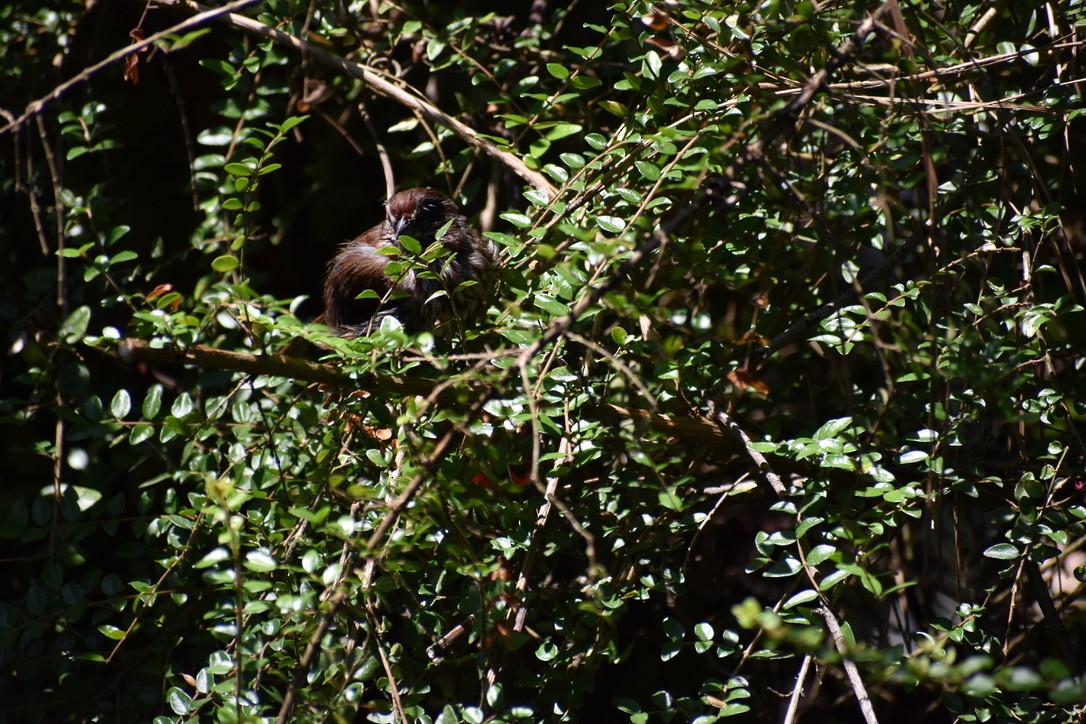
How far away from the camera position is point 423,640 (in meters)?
2.12

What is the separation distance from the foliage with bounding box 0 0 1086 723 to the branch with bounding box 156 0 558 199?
19 millimetres

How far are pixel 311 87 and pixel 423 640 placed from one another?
1.92m

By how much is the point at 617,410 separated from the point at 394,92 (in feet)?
3.86

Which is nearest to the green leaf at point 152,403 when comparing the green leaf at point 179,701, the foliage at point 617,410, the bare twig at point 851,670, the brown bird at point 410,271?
the foliage at point 617,410

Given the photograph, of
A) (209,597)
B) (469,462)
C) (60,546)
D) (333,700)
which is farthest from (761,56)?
(60,546)

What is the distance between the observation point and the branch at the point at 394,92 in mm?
2664

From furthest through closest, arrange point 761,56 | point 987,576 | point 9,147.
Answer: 1. point 9,147
2. point 987,576
3. point 761,56

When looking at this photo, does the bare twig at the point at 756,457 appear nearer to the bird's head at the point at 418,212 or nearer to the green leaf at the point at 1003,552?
the green leaf at the point at 1003,552

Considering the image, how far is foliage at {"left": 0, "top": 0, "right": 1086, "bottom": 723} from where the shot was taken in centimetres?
190

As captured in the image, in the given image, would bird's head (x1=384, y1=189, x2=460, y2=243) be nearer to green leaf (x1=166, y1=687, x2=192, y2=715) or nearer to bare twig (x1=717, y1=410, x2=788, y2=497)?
bare twig (x1=717, y1=410, x2=788, y2=497)

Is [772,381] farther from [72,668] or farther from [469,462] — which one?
[72,668]

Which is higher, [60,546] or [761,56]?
[761,56]

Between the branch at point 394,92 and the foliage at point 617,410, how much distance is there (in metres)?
0.02

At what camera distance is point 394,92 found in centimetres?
282
